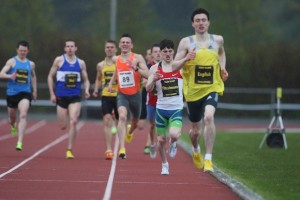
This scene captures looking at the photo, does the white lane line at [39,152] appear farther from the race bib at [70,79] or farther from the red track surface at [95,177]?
the race bib at [70,79]

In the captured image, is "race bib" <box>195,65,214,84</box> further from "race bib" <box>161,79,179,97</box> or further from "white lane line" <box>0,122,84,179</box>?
"white lane line" <box>0,122,84,179</box>

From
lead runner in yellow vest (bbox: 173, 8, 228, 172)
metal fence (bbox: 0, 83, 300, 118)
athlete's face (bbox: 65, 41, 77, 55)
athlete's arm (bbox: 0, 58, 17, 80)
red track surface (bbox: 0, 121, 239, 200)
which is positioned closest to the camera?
red track surface (bbox: 0, 121, 239, 200)

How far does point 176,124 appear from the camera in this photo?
14.7m

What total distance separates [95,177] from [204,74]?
2339 mm

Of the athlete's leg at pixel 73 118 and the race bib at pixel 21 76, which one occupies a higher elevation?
the race bib at pixel 21 76

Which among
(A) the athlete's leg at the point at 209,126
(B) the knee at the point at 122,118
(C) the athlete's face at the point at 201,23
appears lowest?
(B) the knee at the point at 122,118

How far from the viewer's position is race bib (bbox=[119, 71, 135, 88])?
18.4m

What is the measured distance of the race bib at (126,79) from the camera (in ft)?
60.2

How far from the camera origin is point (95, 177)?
1416 cm

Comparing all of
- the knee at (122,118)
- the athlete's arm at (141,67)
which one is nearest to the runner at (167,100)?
the athlete's arm at (141,67)

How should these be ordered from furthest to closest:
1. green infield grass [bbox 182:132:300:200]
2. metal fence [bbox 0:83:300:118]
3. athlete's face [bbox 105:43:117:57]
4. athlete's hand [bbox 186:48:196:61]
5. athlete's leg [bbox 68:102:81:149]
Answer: metal fence [bbox 0:83:300:118] → athlete's face [bbox 105:43:117:57] → athlete's leg [bbox 68:102:81:149] → athlete's hand [bbox 186:48:196:61] → green infield grass [bbox 182:132:300:200]

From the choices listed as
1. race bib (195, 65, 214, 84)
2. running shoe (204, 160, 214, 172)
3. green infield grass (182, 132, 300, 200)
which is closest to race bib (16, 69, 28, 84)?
green infield grass (182, 132, 300, 200)

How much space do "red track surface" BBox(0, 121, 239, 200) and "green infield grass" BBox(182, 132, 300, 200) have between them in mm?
482

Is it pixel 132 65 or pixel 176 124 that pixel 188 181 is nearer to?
pixel 176 124
